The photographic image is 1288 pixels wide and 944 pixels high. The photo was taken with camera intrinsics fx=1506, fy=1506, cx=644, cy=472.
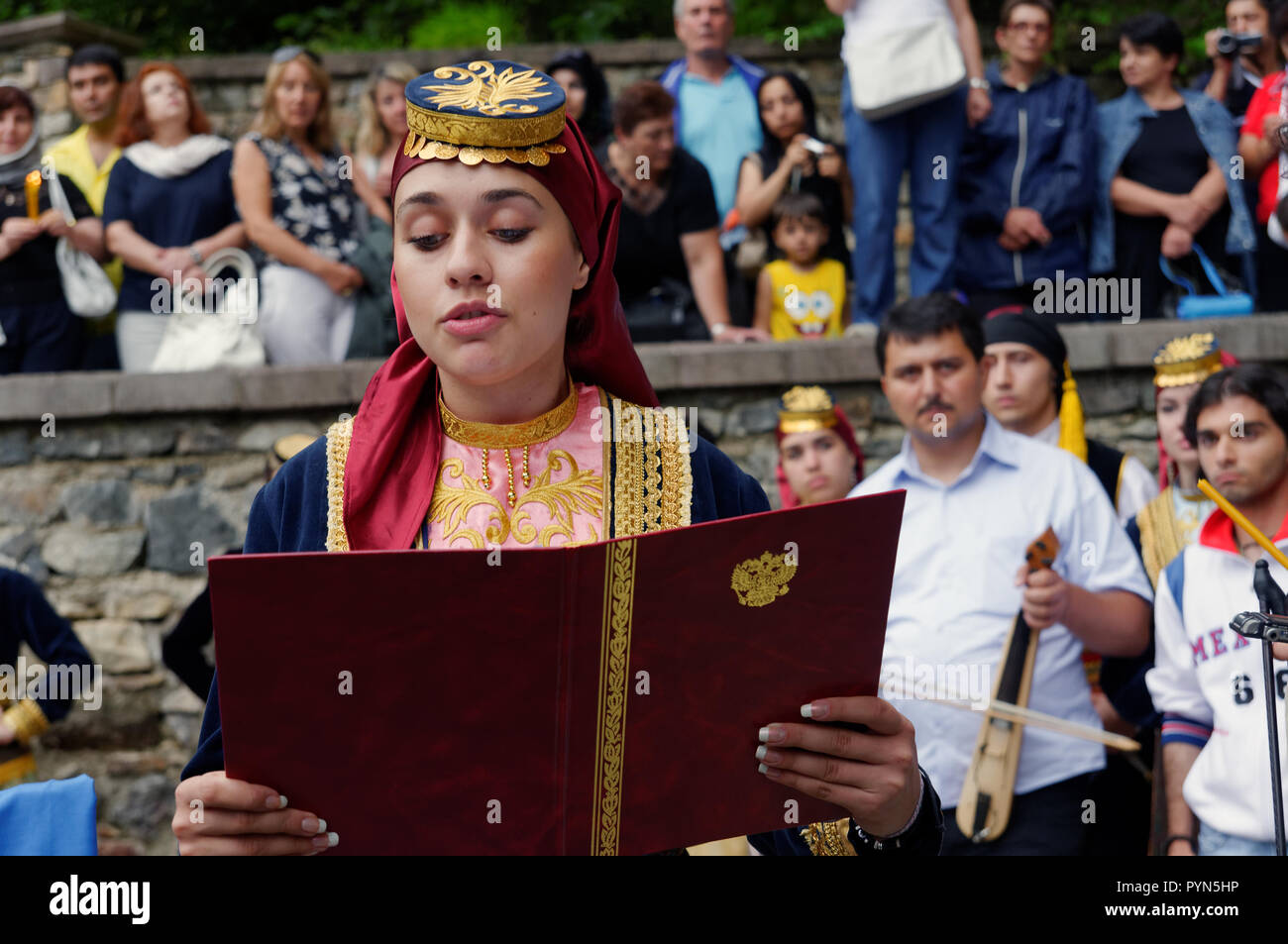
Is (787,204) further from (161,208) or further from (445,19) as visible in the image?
(445,19)

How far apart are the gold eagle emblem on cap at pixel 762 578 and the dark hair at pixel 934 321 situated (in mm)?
2587

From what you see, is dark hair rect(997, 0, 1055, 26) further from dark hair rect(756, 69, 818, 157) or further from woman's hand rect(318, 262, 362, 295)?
woman's hand rect(318, 262, 362, 295)

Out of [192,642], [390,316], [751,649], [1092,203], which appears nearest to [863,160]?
[1092,203]

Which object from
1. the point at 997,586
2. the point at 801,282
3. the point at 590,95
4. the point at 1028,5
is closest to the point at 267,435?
the point at 590,95

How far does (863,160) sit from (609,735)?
5033 mm

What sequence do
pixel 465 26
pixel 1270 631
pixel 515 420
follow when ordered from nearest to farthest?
pixel 515 420 < pixel 1270 631 < pixel 465 26

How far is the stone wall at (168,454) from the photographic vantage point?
231 inches

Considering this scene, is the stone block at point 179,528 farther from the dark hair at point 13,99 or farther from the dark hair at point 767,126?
the dark hair at point 767,126

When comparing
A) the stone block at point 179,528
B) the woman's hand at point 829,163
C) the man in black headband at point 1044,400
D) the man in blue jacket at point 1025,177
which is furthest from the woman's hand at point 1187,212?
the stone block at point 179,528

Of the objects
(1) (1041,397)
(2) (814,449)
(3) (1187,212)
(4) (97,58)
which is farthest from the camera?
(4) (97,58)

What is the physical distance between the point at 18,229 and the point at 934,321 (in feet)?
13.2

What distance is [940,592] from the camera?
3.96 metres

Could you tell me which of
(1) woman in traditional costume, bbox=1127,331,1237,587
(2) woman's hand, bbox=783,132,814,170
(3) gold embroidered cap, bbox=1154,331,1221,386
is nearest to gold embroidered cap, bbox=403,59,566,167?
(1) woman in traditional costume, bbox=1127,331,1237,587

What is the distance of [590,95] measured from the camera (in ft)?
22.2
